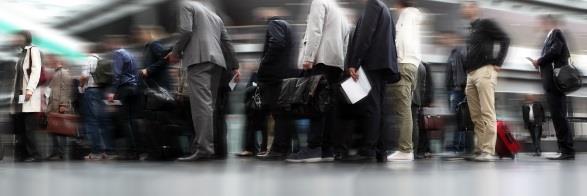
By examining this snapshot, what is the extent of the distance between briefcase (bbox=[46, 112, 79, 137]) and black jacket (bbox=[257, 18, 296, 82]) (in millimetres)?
2809

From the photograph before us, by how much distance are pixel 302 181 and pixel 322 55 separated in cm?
217

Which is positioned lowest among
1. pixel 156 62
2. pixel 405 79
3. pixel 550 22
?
pixel 405 79

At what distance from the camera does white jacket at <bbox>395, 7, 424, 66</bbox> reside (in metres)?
7.31

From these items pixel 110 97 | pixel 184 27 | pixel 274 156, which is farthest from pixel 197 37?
pixel 110 97

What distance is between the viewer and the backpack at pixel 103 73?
28.6ft

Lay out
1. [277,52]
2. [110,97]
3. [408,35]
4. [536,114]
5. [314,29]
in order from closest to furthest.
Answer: [314,29], [408,35], [277,52], [110,97], [536,114]

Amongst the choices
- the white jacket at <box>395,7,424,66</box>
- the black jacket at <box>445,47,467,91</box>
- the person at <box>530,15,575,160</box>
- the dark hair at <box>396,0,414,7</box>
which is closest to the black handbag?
the white jacket at <box>395,7,424,66</box>

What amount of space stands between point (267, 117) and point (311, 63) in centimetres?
208

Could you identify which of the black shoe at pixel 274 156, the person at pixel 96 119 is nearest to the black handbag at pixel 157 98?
the person at pixel 96 119

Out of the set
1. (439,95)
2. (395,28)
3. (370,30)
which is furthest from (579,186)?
(439,95)

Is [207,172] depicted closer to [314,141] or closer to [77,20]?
[314,141]

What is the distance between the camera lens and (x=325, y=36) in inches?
273

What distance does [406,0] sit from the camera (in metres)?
7.42

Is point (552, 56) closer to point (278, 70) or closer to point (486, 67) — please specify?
point (486, 67)
